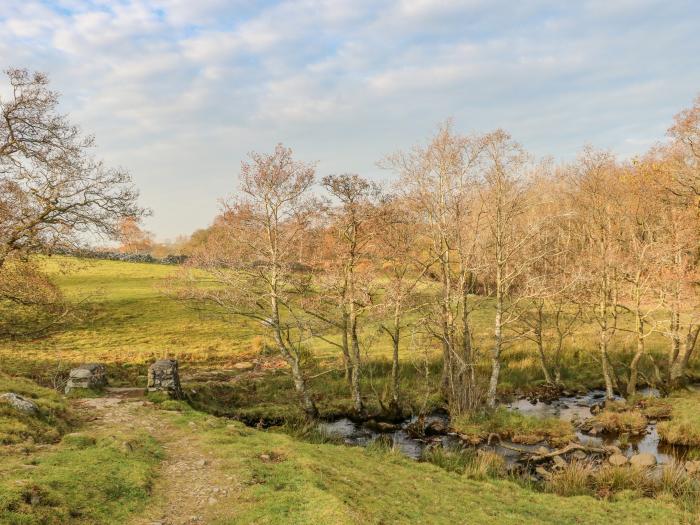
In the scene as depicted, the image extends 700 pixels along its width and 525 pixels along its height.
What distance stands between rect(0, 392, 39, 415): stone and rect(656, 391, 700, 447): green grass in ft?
83.6

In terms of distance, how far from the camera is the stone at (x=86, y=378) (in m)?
20.7

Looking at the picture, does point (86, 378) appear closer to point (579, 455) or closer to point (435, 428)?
point (435, 428)

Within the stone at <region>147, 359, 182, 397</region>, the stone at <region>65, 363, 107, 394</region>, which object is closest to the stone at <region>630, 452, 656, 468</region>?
the stone at <region>147, 359, 182, 397</region>

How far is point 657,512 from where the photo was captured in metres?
13.4

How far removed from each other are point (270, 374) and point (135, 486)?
19780 millimetres

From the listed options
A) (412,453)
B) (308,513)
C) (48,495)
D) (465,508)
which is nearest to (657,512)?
(465,508)

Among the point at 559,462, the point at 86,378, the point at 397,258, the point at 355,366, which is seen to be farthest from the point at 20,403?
the point at 559,462

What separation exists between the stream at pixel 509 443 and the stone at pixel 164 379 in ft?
23.1

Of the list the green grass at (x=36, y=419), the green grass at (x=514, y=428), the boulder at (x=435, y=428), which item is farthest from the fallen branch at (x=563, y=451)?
the green grass at (x=36, y=419)

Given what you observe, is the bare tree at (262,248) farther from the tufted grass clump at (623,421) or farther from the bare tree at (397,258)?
the tufted grass clump at (623,421)

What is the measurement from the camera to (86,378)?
20969mm

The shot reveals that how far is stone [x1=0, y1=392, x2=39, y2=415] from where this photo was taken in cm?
1476

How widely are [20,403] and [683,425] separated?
26.8 m

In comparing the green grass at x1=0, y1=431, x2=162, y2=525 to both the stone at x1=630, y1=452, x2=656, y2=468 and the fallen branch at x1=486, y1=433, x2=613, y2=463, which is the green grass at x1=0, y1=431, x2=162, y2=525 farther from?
the stone at x1=630, y1=452, x2=656, y2=468
